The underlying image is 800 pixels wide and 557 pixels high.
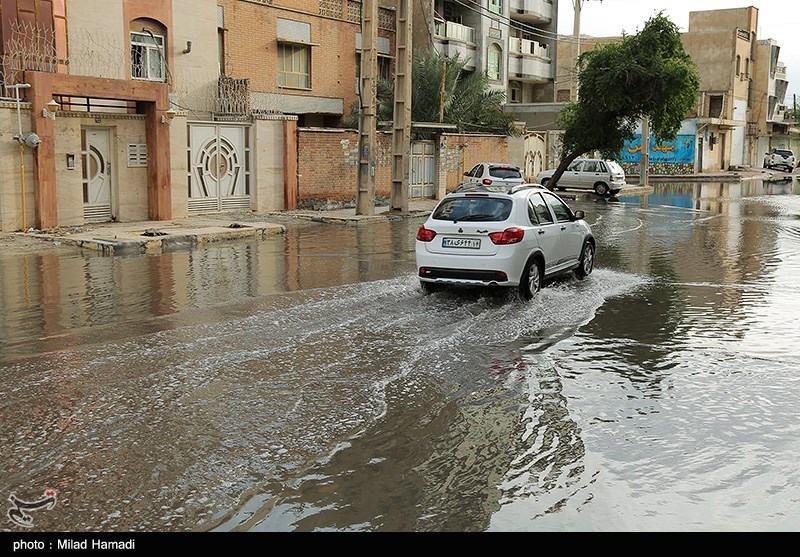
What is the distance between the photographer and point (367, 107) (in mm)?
26250

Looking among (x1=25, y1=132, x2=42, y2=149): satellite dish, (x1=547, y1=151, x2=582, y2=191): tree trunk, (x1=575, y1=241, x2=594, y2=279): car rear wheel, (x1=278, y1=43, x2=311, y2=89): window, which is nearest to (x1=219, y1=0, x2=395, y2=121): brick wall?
(x1=278, y1=43, x2=311, y2=89): window

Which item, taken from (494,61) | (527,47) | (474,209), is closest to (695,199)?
(494,61)

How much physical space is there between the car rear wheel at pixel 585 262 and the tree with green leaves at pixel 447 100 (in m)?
24.3

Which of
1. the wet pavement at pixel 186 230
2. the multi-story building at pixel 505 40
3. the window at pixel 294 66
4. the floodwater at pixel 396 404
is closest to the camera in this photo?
the floodwater at pixel 396 404

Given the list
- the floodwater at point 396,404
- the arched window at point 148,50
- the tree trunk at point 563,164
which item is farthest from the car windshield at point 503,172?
the floodwater at point 396,404

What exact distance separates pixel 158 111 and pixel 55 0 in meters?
3.96

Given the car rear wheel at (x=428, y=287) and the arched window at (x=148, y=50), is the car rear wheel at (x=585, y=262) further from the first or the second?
the arched window at (x=148, y=50)

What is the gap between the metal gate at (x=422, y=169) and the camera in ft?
113

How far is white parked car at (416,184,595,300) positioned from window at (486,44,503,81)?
4072 cm

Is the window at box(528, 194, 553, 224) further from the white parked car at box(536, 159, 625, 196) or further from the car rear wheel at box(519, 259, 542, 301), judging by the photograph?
the white parked car at box(536, 159, 625, 196)

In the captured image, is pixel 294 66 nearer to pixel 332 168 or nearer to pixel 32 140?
pixel 332 168

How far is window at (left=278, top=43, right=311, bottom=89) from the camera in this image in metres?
35.9

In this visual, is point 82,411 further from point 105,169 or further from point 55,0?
point 55,0

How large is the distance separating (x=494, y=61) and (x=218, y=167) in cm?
3068
